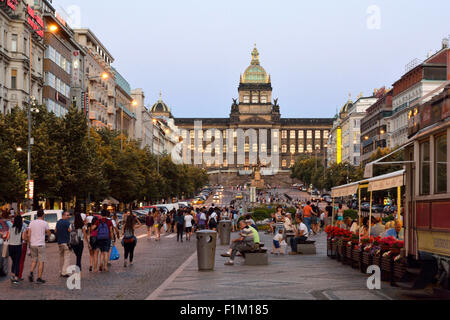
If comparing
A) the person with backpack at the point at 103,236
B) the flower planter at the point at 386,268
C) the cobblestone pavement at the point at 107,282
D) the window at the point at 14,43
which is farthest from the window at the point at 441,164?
the window at the point at 14,43

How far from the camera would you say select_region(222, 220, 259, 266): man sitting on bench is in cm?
2495

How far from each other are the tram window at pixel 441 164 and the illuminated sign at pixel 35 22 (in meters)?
52.8

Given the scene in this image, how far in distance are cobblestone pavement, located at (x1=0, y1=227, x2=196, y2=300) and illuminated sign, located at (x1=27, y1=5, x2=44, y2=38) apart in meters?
37.9

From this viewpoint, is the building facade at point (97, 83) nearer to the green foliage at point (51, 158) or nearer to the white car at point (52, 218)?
the green foliage at point (51, 158)

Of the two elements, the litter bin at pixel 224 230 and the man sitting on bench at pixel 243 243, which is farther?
the litter bin at pixel 224 230

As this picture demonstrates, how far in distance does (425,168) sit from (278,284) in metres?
4.93

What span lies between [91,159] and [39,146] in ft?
19.3

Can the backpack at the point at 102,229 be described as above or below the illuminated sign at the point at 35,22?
below

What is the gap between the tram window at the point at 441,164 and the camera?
45.7 ft

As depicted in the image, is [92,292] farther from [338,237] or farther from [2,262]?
[338,237]

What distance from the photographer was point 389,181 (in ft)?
61.1

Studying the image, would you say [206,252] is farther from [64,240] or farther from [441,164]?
[441,164]

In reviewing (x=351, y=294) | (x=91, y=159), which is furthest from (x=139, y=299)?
(x=91, y=159)
